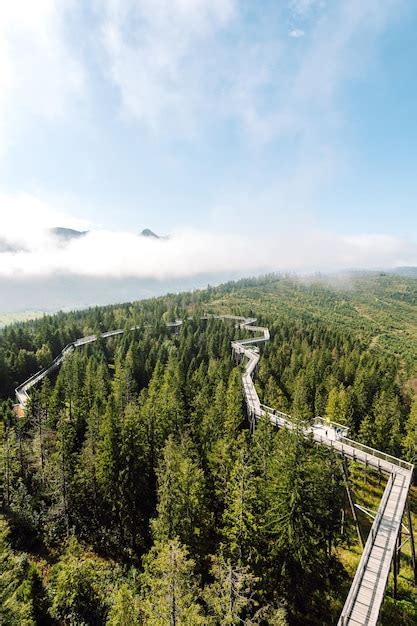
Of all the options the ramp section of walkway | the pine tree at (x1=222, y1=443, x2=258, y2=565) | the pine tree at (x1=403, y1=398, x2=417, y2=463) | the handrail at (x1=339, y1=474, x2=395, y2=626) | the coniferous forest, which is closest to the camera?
the handrail at (x1=339, y1=474, x2=395, y2=626)

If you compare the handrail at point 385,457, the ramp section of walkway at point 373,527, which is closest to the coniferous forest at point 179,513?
the ramp section of walkway at point 373,527

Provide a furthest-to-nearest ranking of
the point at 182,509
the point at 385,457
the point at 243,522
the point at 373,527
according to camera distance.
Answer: the point at 385,457
the point at 182,509
the point at 373,527
the point at 243,522

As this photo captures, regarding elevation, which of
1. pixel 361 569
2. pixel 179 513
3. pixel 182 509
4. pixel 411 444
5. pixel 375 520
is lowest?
pixel 411 444

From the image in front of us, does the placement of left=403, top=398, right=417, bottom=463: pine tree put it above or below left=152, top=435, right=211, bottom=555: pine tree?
below

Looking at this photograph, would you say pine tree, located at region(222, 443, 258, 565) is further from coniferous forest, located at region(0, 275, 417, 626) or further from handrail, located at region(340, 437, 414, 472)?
handrail, located at region(340, 437, 414, 472)

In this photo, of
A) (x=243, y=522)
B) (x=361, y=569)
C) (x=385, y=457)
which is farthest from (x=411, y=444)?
(x=243, y=522)

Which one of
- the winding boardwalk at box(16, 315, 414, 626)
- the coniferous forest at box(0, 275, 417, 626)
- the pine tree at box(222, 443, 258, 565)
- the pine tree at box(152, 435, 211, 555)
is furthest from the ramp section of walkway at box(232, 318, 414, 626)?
the pine tree at box(152, 435, 211, 555)

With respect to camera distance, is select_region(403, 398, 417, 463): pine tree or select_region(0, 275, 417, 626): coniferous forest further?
select_region(403, 398, 417, 463): pine tree

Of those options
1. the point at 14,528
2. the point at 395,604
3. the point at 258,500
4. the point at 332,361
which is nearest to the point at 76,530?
the point at 14,528

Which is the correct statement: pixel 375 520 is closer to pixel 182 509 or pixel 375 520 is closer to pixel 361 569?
pixel 361 569

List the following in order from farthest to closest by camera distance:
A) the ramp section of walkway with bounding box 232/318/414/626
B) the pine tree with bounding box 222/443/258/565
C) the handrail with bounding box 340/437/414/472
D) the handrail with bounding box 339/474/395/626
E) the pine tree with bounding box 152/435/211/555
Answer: the handrail with bounding box 340/437/414/472 → the pine tree with bounding box 152/435/211/555 → the pine tree with bounding box 222/443/258/565 → the ramp section of walkway with bounding box 232/318/414/626 → the handrail with bounding box 339/474/395/626

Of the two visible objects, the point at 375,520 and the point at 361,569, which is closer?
the point at 361,569

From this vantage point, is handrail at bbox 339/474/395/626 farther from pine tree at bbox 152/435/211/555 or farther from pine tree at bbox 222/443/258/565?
pine tree at bbox 152/435/211/555

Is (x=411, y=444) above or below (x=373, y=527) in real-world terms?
below
